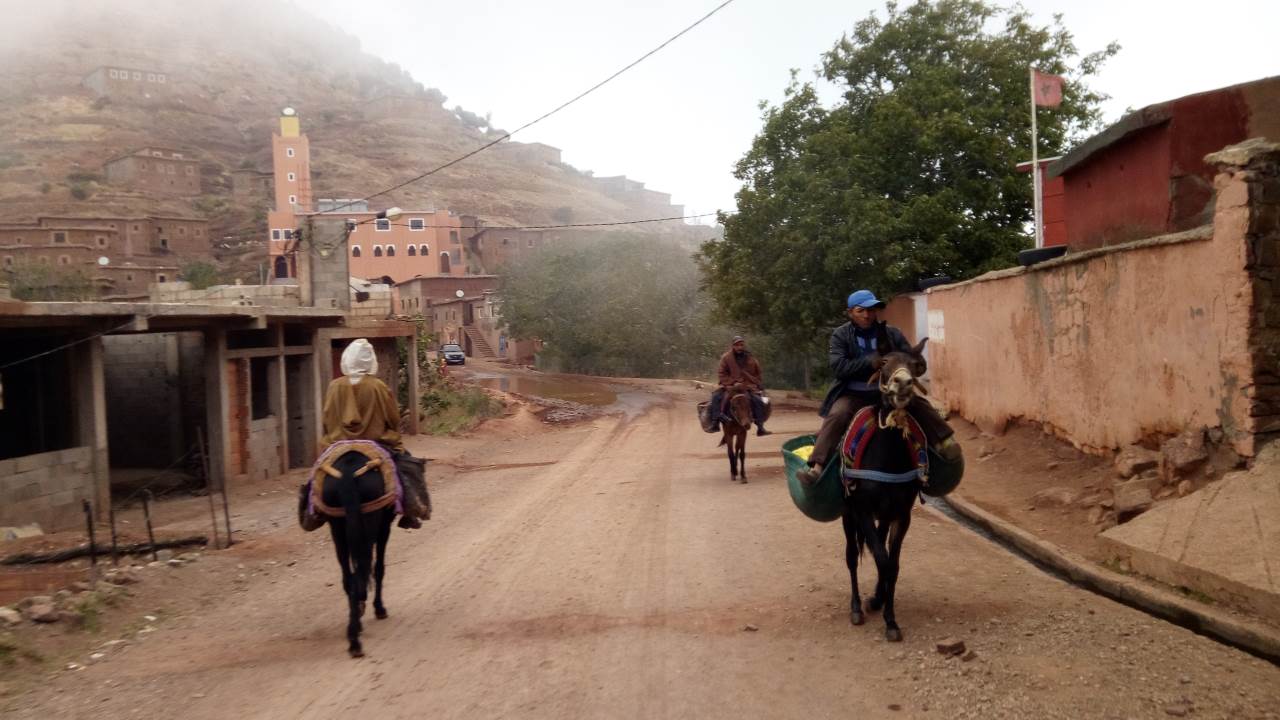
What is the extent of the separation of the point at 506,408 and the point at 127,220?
194 ft

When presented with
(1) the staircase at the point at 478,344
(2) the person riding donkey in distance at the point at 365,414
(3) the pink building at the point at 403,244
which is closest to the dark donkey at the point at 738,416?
(2) the person riding donkey in distance at the point at 365,414

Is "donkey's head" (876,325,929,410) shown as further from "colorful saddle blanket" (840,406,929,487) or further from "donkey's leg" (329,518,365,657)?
"donkey's leg" (329,518,365,657)

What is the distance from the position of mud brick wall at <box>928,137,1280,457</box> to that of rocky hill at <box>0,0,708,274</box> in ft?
282

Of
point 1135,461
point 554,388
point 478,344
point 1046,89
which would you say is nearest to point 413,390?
point 1046,89

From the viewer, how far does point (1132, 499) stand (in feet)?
26.2

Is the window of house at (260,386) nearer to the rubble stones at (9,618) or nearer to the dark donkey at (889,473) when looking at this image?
the rubble stones at (9,618)

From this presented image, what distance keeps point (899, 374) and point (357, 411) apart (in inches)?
146

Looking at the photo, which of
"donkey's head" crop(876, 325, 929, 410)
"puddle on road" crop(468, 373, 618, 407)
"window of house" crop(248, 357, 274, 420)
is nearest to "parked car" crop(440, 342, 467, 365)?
"puddle on road" crop(468, 373, 618, 407)

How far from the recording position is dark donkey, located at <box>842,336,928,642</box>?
5.83 meters

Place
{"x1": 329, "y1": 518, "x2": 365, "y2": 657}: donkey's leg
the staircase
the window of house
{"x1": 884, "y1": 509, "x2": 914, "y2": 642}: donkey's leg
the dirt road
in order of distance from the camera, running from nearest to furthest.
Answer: the dirt road
{"x1": 884, "y1": 509, "x2": 914, "y2": 642}: donkey's leg
{"x1": 329, "y1": 518, "x2": 365, "y2": 657}: donkey's leg
the window of house
the staircase

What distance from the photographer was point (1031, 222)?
85.4 ft

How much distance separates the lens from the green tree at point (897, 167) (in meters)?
25.1

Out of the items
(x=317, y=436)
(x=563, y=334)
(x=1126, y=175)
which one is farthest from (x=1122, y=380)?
(x=563, y=334)

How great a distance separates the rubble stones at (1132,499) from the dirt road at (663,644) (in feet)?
3.21
